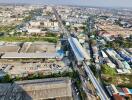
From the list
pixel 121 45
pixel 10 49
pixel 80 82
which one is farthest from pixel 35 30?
pixel 80 82

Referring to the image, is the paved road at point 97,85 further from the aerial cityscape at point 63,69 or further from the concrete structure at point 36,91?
the concrete structure at point 36,91

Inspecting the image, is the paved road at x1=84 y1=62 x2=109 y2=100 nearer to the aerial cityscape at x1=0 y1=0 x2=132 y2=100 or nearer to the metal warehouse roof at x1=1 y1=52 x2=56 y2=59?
the aerial cityscape at x1=0 y1=0 x2=132 y2=100

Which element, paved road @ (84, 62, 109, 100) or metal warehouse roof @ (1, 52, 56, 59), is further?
metal warehouse roof @ (1, 52, 56, 59)

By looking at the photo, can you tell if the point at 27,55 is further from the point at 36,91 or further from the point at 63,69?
the point at 36,91

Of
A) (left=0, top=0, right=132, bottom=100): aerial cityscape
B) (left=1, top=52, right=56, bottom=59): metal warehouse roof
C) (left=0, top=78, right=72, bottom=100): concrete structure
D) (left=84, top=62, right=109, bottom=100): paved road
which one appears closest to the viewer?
(left=0, top=78, right=72, bottom=100): concrete structure

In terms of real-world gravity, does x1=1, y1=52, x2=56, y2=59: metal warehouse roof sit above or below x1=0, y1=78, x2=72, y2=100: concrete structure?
below

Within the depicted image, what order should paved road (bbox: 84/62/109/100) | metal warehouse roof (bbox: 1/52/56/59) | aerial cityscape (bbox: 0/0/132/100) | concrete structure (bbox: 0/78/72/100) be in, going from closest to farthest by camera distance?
concrete structure (bbox: 0/78/72/100), aerial cityscape (bbox: 0/0/132/100), paved road (bbox: 84/62/109/100), metal warehouse roof (bbox: 1/52/56/59)

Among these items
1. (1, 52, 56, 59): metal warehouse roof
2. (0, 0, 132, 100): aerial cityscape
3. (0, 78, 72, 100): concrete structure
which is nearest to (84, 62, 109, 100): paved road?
(0, 0, 132, 100): aerial cityscape

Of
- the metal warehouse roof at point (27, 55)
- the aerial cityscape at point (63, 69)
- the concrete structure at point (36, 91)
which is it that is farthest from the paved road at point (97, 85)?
the metal warehouse roof at point (27, 55)
